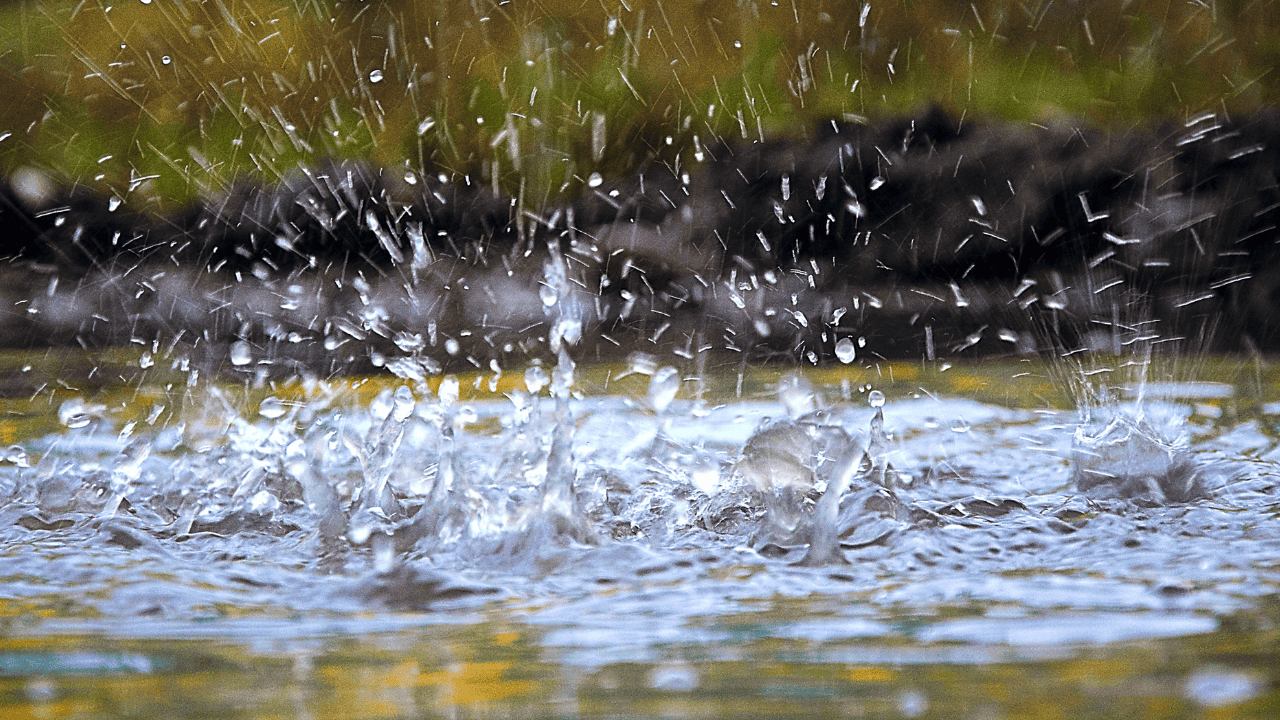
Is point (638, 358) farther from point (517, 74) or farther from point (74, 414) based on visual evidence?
point (517, 74)

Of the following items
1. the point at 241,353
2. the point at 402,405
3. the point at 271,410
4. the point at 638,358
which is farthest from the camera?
the point at 241,353

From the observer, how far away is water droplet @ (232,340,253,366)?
11.1 feet

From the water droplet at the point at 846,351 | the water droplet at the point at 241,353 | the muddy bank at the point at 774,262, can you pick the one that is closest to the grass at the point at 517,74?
the muddy bank at the point at 774,262

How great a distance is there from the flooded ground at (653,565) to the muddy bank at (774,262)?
1.17 m

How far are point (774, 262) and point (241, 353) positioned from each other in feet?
4.71

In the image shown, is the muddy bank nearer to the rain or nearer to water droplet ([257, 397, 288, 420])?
the rain

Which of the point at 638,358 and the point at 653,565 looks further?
the point at 638,358

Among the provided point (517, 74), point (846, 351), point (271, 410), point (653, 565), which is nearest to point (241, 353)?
point (271, 410)

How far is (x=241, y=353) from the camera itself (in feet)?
11.4

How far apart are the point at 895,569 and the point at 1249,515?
449mm

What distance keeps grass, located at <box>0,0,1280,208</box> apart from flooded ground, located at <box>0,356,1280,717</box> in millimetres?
2040

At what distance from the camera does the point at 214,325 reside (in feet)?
12.2

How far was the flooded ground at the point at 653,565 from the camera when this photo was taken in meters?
0.75

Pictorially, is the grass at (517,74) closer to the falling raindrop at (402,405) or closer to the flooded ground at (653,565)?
the flooded ground at (653,565)
